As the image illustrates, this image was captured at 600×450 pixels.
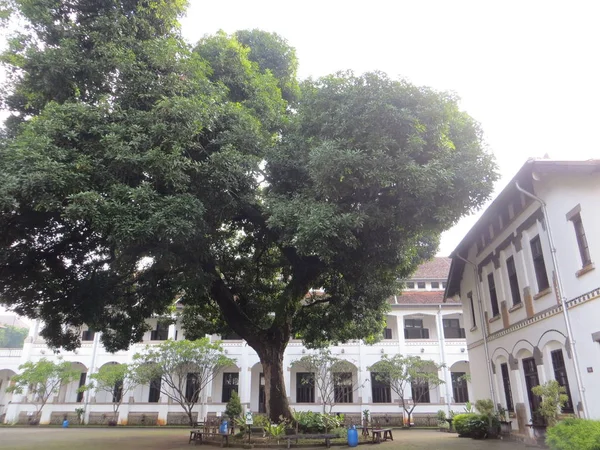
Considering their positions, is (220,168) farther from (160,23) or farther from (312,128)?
(160,23)

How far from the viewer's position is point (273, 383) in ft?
49.4

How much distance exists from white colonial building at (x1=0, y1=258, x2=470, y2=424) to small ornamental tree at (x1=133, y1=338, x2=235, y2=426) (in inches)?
75.7

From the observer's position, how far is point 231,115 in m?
11.9

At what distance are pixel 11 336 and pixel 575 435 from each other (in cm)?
6945

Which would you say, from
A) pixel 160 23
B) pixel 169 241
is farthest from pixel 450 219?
pixel 160 23

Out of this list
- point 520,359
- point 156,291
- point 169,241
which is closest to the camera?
point 169,241

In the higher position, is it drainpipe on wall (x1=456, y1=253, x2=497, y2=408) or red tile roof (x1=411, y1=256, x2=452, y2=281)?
red tile roof (x1=411, y1=256, x2=452, y2=281)

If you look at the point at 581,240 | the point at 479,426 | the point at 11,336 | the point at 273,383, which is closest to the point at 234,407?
the point at 273,383

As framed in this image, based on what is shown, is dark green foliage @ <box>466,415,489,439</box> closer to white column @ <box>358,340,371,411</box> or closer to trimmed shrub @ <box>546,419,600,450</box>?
trimmed shrub @ <box>546,419,600,450</box>

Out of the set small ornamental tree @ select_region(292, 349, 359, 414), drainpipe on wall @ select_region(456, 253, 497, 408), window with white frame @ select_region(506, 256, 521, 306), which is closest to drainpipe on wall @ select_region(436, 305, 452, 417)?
small ornamental tree @ select_region(292, 349, 359, 414)

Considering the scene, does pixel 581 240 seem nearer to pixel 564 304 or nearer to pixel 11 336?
pixel 564 304

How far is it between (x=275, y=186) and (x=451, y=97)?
17.0 feet

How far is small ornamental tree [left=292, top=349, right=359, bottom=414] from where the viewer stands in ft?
90.7

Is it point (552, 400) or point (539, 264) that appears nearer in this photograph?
point (552, 400)
